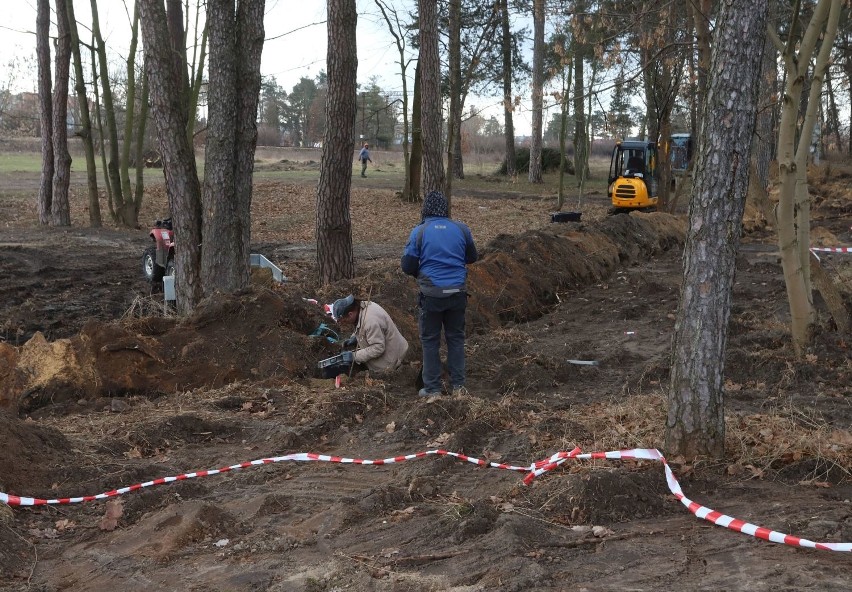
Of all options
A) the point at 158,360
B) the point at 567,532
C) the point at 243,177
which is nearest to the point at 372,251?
the point at 243,177

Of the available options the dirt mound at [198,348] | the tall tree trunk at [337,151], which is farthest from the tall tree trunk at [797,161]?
the tall tree trunk at [337,151]

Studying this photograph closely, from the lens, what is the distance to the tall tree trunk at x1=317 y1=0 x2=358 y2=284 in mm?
13023

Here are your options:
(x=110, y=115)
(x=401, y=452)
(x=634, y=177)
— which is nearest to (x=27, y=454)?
(x=401, y=452)

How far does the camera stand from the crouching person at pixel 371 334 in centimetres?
856

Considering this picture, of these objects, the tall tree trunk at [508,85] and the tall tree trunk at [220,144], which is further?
the tall tree trunk at [508,85]

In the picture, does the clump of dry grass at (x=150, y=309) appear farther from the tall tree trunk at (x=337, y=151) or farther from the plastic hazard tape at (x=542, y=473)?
the plastic hazard tape at (x=542, y=473)

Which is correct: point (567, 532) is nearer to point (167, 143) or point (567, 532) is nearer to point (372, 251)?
point (167, 143)

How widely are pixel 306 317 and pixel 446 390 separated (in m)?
2.11

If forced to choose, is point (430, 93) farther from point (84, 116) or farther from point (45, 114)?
point (45, 114)

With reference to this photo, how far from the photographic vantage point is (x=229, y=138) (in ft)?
33.7

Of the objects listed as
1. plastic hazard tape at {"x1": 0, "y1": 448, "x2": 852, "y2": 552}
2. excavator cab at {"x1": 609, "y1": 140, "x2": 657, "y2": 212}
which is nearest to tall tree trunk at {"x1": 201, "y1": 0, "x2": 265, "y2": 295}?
plastic hazard tape at {"x1": 0, "y1": 448, "x2": 852, "y2": 552}

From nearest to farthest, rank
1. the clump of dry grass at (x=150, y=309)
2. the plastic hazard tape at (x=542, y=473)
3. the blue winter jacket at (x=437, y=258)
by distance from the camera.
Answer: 1. the plastic hazard tape at (x=542, y=473)
2. the blue winter jacket at (x=437, y=258)
3. the clump of dry grass at (x=150, y=309)

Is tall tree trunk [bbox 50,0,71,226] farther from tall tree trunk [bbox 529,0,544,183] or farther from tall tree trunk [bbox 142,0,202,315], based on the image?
tall tree trunk [bbox 529,0,544,183]

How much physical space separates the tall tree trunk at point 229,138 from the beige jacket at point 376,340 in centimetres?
236
